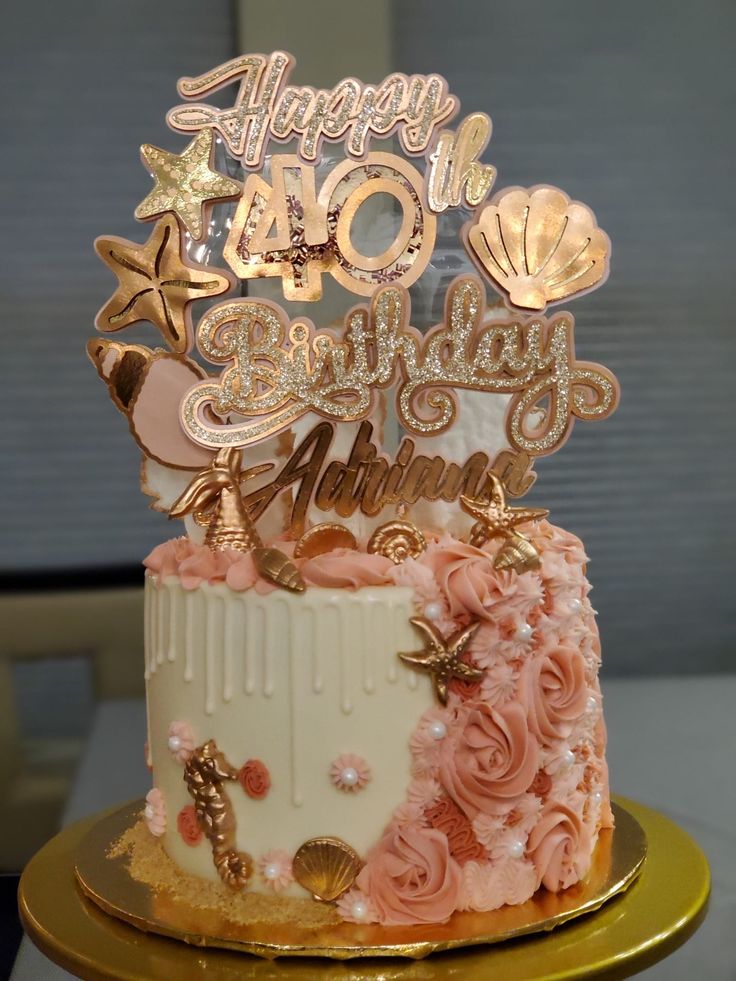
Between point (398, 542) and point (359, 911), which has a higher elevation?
point (398, 542)

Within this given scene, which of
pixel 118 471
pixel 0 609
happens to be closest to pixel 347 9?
pixel 118 471

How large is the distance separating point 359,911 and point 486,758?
228mm

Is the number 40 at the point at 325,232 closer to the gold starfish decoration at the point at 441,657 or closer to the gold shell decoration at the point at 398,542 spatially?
the gold shell decoration at the point at 398,542

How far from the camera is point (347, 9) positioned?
3.09 m

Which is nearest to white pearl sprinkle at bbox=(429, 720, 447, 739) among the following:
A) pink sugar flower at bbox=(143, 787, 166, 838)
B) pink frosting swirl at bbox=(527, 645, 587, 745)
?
pink frosting swirl at bbox=(527, 645, 587, 745)

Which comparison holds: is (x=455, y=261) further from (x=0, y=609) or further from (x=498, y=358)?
(x=0, y=609)

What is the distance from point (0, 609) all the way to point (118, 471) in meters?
0.49

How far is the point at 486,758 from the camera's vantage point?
4.41ft

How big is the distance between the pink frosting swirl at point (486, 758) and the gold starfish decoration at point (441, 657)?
4 cm

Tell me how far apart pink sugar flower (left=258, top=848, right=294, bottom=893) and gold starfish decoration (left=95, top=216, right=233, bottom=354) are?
0.65 meters

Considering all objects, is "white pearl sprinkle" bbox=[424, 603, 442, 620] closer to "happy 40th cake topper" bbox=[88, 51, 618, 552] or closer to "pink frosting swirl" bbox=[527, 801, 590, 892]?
"happy 40th cake topper" bbox=[88, 51, 618, 552]

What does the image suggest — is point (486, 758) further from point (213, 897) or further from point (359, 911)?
point (213, 897)

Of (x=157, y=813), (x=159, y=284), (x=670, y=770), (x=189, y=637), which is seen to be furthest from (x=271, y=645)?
(x=670, y=770)

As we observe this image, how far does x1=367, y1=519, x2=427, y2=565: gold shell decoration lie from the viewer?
4.62ft
